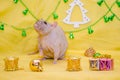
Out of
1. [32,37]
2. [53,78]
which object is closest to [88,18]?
[32,37]

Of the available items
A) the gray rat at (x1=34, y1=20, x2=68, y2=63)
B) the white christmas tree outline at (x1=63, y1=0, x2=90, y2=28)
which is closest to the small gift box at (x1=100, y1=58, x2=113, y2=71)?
the gray rat at (x1=34, y1=20, x2=68, y2=63)

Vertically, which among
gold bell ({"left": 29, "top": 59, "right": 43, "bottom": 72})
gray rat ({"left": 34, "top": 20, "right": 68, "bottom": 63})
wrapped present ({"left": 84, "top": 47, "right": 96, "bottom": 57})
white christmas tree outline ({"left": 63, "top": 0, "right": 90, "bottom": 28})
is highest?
white christmas tree outline ({"left": 63, "top": 0, "right": 90, "bottom": 28})

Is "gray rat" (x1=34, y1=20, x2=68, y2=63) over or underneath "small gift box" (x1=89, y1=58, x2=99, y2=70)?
over

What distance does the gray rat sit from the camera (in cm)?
162

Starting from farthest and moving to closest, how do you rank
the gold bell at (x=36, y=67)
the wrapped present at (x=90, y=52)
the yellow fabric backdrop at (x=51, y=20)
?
the yellow fabric backdrop at (x=51, y=20)
the wrapped present at (x=90, y=52)
the gold bell at (x=36, y=67)

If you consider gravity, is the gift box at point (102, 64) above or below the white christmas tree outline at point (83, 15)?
below

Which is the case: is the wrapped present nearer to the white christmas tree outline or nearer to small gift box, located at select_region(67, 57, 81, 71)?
the white christmas tree outline

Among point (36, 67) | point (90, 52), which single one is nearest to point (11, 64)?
point (36, 67)

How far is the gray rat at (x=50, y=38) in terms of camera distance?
5.30 ft

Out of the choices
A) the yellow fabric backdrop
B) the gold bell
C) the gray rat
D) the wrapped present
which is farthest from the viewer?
the yellow fabric backdrop

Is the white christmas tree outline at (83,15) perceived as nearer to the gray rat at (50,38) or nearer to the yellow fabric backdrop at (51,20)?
the yellow fabric backdrop at (51,20)

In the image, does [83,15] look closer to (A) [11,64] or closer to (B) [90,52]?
(B) [90,52]

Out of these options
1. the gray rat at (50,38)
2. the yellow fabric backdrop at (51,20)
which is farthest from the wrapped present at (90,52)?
the gray rat at (50,38)

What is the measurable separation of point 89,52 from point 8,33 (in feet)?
1.71
